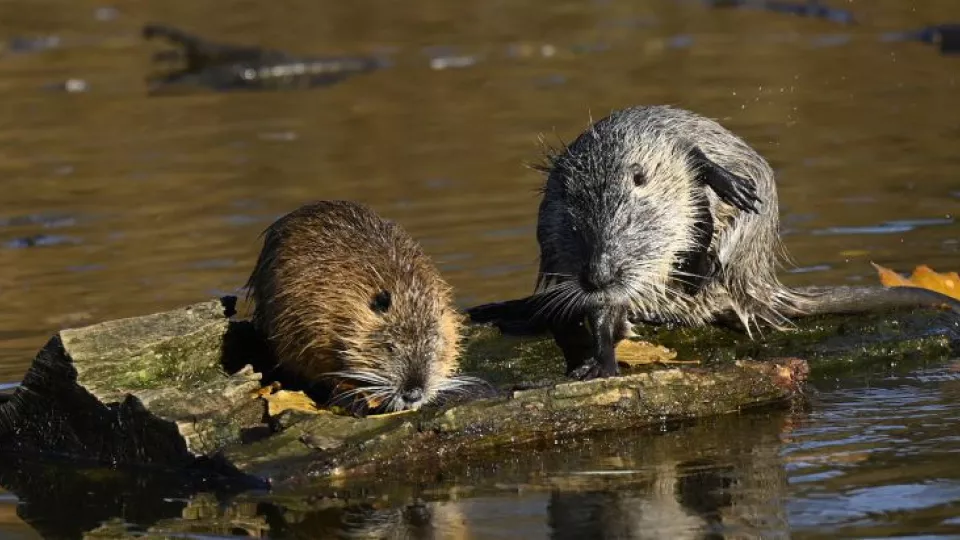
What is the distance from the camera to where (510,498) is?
5.31 m

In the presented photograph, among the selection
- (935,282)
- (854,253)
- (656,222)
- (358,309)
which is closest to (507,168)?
(854,253)

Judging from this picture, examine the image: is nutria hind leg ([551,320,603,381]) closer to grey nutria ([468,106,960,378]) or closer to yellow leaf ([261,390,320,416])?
grey nutria ([468,106,960,378])

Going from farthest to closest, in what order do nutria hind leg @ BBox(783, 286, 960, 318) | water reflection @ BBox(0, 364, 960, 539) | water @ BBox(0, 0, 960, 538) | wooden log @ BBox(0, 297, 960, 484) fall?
nutria hind leg @ BBox(783, 286, 960, 318), wooden log @ BBox(0, 297, 960, 484), water @ BBox(0, 0, 960, 538), water reflection @ BBox(0, 364, 960, 539)

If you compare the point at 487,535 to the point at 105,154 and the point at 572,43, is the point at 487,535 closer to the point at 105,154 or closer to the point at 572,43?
the point at 105,154

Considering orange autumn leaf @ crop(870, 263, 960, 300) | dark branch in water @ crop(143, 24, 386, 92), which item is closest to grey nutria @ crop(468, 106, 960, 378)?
orange autumn leaf @ crop(870, 263, 960, 300)

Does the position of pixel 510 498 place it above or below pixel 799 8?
below

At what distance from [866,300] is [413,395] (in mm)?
2107

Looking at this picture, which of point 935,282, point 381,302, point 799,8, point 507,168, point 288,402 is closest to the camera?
point 381,302

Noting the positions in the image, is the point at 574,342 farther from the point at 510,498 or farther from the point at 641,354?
the point at 510,498

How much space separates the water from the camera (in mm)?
5367

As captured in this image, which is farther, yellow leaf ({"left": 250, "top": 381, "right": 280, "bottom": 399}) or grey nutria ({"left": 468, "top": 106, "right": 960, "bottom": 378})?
grey nutria ({"left": 468, "top": 106, "right": 960, "bottom": 378})

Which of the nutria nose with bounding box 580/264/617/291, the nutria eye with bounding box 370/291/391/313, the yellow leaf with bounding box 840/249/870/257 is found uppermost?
the nutria eye with bounding box 370/291/391/313

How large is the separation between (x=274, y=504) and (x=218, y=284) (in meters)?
3.80

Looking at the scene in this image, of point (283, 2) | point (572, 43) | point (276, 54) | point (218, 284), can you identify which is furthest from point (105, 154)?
point (283, 2)
